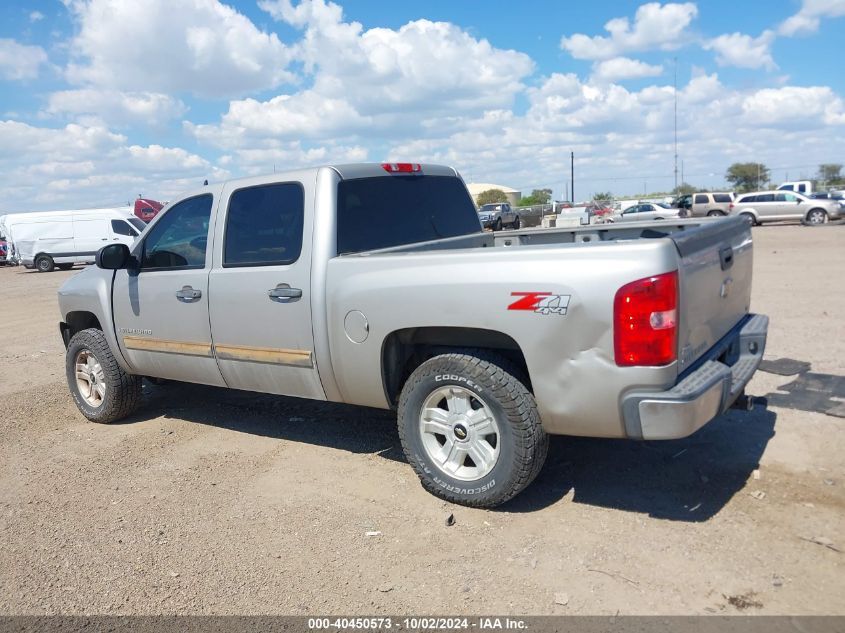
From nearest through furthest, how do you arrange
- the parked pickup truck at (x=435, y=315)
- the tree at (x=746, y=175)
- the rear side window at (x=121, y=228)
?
1. the parked pickup truck at (x=435, y=315)
2. the rear side window at (x=121, y=228)
3. the tree at (x=746, y=175)

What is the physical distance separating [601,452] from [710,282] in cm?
153

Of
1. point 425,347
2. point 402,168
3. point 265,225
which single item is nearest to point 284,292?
point 265,225

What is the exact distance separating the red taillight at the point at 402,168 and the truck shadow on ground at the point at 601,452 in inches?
78.0

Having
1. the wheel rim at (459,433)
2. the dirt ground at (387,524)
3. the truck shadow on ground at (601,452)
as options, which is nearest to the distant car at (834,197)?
the dirt ground at (387,524)

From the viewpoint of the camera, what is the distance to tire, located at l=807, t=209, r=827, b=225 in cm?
3134

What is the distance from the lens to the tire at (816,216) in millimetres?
31344

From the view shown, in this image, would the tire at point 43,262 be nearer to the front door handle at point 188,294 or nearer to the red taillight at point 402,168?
the front door handle at point 188,294

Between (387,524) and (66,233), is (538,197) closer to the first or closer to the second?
(66,233)

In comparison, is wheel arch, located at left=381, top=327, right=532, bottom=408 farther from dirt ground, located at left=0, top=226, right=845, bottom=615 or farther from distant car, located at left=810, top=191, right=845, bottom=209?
distant car, located at left=810, top=191, right=845, bottom=209

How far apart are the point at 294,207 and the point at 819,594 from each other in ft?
11.6

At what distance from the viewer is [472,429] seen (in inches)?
155

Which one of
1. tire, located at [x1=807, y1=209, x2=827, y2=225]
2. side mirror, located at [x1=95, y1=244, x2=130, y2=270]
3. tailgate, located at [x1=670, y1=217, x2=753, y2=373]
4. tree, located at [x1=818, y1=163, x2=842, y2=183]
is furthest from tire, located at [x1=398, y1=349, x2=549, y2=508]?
tree, located at [x1=818, y1=163, x2=842, y2=183]

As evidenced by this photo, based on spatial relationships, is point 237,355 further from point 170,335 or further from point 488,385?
point 488,385

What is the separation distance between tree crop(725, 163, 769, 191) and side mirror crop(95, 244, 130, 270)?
68215mm
